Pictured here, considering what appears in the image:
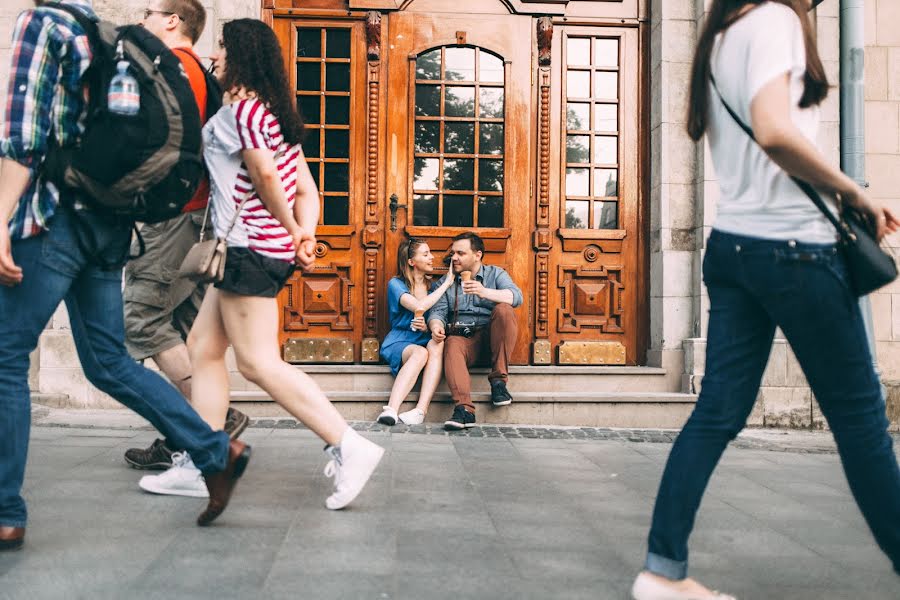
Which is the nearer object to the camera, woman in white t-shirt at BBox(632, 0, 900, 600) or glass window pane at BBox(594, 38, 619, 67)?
woman in white t-shirt at BBox(632, 0, 900, 600)

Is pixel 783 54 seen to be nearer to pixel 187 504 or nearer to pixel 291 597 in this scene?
pixel 291 597

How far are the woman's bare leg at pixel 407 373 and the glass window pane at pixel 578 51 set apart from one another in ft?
9.58

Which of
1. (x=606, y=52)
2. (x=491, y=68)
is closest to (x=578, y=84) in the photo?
(x=606, y=52)

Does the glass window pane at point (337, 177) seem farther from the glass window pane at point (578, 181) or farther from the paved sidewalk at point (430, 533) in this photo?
the paved sidewalk at point (430, 533)

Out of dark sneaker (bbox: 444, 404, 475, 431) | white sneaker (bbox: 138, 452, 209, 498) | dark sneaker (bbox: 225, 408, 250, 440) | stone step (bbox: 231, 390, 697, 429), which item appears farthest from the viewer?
stone step (bbox: 231, 390, 697, 429)

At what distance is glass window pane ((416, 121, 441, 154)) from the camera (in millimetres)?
7512

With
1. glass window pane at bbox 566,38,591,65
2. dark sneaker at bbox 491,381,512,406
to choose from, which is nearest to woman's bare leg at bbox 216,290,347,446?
dark sneaker at bbox 491,381,512,406

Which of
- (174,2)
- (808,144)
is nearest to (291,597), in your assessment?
(808,144)

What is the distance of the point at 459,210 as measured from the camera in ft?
24.7

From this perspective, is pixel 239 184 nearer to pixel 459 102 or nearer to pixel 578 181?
pixel 459 102

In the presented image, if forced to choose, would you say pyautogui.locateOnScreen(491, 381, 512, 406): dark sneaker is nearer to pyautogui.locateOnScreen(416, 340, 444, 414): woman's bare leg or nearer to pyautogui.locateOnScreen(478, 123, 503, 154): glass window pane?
pyautogui.locateOnScreen(416, 340, 444, 414): woman's bare leg

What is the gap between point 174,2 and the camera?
3787 millimetres

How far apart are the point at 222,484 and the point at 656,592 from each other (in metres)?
1.63

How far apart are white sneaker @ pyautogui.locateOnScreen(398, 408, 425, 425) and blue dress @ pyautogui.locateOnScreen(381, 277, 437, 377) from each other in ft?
1.41
